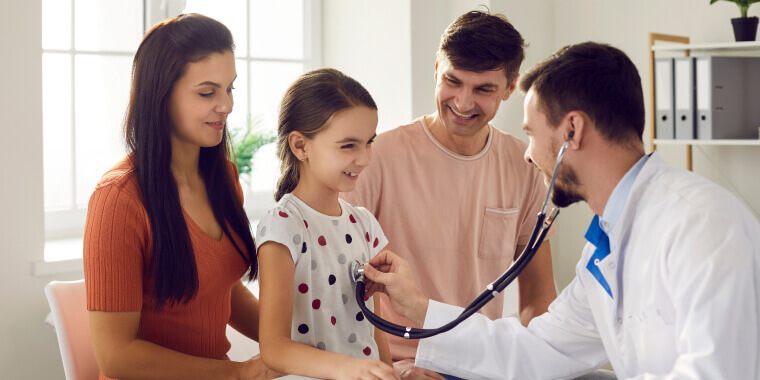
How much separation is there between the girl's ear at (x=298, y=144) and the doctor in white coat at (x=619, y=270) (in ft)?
0.85

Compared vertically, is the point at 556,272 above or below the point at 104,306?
below

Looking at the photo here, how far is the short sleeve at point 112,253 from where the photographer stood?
4.15 ft

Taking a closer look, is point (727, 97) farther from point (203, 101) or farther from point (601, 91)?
point (203, 101)

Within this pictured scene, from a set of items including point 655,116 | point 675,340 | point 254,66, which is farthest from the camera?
point 254,66

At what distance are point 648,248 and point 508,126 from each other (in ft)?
6.59

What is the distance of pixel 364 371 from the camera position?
113cm

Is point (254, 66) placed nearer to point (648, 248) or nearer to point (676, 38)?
point (676, 38)

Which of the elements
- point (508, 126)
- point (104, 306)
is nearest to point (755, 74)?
point (508, 126)

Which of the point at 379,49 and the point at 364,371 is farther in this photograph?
the point at 379,49

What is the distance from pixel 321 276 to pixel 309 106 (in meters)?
0.33

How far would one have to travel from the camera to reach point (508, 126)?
10.1 ft

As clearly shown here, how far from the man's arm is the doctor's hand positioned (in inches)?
22.2

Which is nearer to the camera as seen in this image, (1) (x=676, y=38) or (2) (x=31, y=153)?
→ (2) (x=31, y=153)

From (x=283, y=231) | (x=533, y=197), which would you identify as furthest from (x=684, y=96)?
(x=283, y=231)
